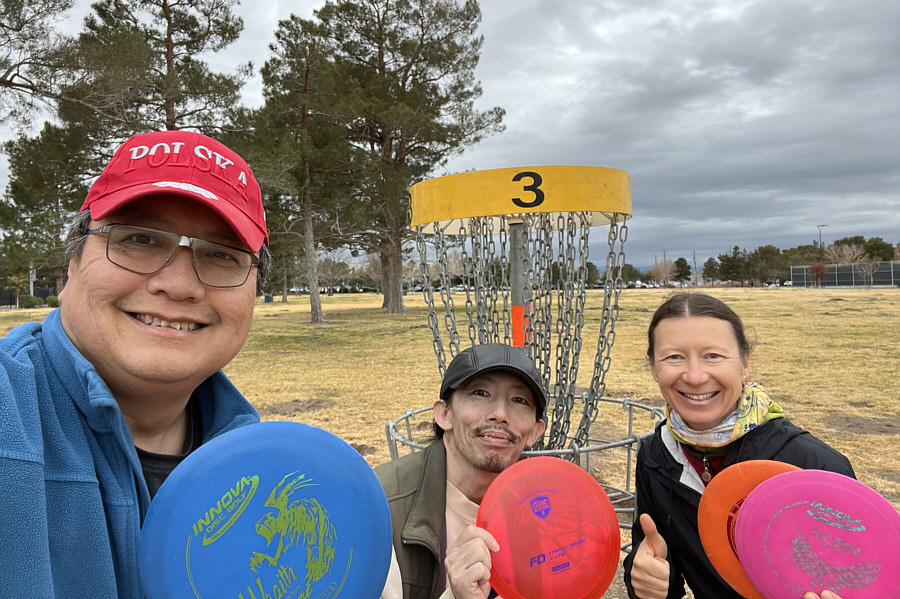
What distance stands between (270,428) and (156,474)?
0.51m

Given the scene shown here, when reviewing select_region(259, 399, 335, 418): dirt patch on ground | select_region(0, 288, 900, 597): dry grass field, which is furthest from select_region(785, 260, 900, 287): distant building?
select_region(259, 399, 335, 418): dirt patch on ground

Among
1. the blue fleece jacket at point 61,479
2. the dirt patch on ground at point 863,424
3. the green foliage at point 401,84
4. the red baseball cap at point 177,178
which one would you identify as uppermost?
the green foliage at point 401,84

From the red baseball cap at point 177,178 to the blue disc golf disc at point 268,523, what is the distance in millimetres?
551

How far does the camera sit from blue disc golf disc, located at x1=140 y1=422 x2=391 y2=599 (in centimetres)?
113

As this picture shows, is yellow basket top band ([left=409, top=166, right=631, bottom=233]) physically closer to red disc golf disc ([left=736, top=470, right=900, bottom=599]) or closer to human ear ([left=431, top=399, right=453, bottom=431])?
human ear ([left=431, top=399, right=453, bottom=431])

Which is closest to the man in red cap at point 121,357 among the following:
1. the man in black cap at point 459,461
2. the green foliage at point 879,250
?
the man in black cap at point 459,461

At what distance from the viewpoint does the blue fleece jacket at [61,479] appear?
0.97 meters

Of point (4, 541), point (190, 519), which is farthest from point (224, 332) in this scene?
point (4, 541)

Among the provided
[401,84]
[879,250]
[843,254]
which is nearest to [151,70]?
[401,84]

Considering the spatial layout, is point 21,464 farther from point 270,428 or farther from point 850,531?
point 850,531

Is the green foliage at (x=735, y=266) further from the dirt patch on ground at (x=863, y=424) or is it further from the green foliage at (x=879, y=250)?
the dirt patch on ground at (x=863, y=424)

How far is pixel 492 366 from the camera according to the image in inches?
83.0

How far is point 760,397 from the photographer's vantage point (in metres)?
2.00

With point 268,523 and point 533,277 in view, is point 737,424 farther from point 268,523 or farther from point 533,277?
point 533,277
